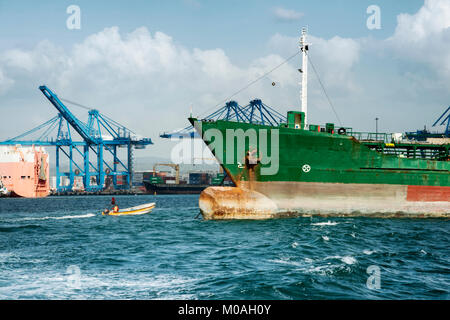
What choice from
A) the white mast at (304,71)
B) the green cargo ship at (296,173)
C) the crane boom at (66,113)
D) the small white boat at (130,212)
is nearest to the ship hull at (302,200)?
the green cargo ship at (296,173)

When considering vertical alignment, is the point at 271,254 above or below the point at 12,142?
below

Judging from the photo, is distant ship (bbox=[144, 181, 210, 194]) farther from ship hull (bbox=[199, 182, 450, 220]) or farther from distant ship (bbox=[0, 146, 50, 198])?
ship hull (bbox=[199, 182, 450, 220])

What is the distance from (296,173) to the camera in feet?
100

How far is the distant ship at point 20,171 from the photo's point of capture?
368ft

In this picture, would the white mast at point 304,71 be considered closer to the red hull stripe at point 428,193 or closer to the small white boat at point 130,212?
the red hull stripe at point 428,193

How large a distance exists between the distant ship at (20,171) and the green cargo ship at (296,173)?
95130 millimetres

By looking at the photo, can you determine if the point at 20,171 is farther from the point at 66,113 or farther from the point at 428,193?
the point at 428,193

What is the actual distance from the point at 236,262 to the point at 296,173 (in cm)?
1404

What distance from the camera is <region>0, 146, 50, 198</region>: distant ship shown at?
4419 inches

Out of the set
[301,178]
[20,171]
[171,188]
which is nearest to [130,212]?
[301,178]

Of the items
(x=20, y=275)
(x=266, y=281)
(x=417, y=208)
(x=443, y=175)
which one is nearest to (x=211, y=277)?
(x=266, y=281)

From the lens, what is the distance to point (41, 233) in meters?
29.1

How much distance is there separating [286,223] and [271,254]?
9416mm
